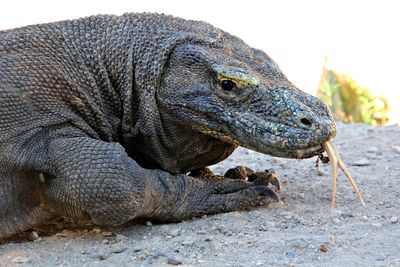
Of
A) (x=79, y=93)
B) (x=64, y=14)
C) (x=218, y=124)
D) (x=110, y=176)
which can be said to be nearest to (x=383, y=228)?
(x=218, y=124)

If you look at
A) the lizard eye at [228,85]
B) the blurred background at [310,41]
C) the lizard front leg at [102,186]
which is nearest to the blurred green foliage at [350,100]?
the blurred background at [310,41]

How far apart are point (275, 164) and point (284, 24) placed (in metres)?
10.2

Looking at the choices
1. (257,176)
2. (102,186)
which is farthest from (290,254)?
(257,176)

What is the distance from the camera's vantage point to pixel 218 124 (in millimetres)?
6211

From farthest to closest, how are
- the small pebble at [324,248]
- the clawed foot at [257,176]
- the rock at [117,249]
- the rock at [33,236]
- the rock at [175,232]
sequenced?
1. the clawed foot at [257,176]
2. the rock at [33,236]
3. the rock at [175,232]
4. the rock at [117,249]
5. the small pebble at [324,248]

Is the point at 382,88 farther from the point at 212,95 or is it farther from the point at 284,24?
the point at 212,95

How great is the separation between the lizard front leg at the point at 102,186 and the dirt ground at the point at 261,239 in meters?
0.21

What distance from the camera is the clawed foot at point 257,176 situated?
6.88 meters

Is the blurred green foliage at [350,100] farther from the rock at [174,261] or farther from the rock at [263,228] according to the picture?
the rock at [174,261]

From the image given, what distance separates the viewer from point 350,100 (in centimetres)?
1412

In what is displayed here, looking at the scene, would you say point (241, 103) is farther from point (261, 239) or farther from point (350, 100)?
point (350, 100)

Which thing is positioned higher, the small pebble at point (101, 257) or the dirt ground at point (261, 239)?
the dirt ground at point (261, 239)

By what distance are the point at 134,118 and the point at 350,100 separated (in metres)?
8.38

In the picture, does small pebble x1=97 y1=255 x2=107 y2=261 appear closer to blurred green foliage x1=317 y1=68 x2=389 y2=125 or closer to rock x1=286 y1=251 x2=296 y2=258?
rock x1=286 y1=251 x2=296 y2=258
